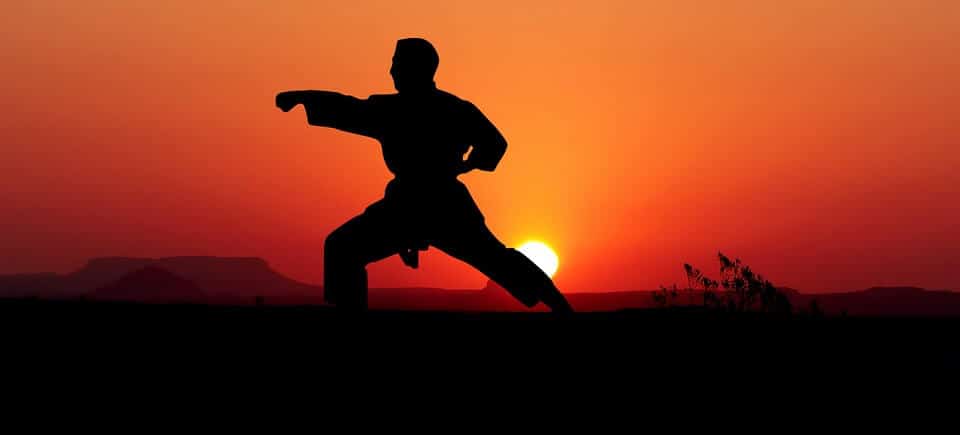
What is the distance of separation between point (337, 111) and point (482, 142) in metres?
1.34

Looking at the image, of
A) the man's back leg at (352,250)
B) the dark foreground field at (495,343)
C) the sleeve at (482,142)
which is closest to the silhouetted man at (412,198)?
the man's back leg at (352,250)

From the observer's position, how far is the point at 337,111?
10.7 meters

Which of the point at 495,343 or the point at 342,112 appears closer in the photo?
the point at 495,343

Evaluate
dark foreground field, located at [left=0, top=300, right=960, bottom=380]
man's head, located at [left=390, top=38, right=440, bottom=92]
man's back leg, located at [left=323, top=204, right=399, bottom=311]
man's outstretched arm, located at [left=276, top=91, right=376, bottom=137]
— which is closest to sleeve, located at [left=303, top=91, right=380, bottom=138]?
man's outstretched arm, located at [left=276, top=91, right=376, bottom=137]

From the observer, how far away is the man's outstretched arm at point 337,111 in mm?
10656

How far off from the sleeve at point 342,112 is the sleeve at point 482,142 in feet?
2.86

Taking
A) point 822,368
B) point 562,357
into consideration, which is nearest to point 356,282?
point 562,357

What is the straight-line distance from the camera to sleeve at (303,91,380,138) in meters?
10.7

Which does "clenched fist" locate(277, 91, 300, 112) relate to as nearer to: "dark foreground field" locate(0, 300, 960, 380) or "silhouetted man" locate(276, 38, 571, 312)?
"silhouetted man" locate(276, 38, 571, 312)

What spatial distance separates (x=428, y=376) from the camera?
7828mm

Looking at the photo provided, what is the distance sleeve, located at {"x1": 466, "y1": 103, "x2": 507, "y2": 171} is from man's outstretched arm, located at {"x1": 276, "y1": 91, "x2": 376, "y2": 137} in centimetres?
90

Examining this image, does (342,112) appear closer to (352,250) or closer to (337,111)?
(337,111)

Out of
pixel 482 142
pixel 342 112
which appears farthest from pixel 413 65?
pixel 482 142

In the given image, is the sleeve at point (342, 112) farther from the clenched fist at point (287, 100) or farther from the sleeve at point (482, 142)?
the sleeve at point (482, 142)
